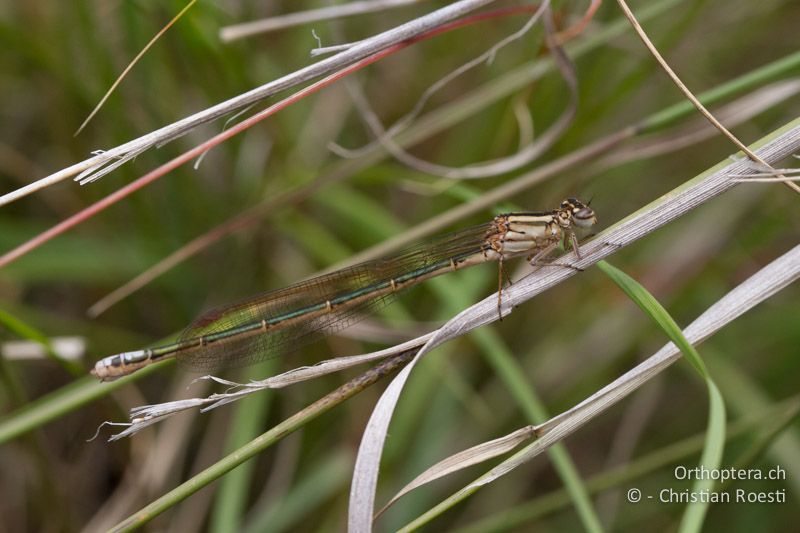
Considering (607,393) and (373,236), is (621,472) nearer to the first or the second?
(607,393)

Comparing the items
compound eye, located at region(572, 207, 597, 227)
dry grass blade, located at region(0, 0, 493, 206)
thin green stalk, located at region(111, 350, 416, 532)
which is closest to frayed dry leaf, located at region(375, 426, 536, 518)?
thin green stalk, located at region(111, 350, 416, 532)

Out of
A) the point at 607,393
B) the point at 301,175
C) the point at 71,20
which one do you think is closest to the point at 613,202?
the point at 301,175

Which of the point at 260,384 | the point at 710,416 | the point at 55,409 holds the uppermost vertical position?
the point at 55,409

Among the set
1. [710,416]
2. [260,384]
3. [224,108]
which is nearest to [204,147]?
[224,108]

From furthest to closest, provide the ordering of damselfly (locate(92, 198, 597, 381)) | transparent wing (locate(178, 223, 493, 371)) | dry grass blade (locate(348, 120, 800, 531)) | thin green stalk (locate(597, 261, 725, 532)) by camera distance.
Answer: transparent wing (locate(178, 223, 493, 371)) → damselfly (locate(92, 198, 597, 381)) → dry grass blade (locate(348, 120, 800, 531)) → thin green stalk (locate(597, 261, 725, 532))

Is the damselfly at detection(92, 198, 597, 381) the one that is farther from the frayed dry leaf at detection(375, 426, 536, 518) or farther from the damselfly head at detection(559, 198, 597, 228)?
the frayed dry leaf at detection(375, 426, 536, 518)

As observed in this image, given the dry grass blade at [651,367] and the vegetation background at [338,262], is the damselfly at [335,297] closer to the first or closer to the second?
the vegetation background at [338,262]

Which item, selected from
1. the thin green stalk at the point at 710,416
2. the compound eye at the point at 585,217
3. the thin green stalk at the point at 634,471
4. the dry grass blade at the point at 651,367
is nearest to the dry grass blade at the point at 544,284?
the dry grass blade at the point at 651,367

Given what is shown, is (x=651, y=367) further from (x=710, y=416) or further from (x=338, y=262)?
(x=338, y=262)
